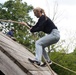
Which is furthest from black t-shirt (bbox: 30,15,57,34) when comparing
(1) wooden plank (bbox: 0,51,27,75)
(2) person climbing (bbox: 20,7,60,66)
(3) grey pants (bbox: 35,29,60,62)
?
(1) wooden plank (bbox: 0,51,27,75)

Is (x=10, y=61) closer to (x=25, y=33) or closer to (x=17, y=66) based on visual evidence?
(x=17, y=66)

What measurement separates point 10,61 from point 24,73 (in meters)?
0.40

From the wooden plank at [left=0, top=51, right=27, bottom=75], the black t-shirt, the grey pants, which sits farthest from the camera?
the grey pants

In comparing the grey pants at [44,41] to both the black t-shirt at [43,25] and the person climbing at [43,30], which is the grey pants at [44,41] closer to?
the person climbing at [43,30]

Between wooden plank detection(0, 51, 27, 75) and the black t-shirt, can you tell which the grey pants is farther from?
wooden plank detection(0, 51, 27, 75)

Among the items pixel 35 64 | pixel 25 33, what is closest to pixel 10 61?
pixel 35 64

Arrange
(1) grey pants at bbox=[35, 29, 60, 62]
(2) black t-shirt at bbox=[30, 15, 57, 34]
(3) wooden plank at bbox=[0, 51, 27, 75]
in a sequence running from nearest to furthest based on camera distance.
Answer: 1. (3) wooden plank at bbox=[0, 51, 27, 75]
2. (2) black t-shirt at bbox=[30, 15, 57, 34]
3. (1) grey pants at bbox=[35, 29, 60, 62]

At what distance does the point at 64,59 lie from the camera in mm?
33688

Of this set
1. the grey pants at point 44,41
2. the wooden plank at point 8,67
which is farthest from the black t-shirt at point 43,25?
the wooden plank at point 8,67

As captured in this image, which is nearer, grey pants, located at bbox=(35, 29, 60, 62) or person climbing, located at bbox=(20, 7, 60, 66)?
person climbing, located at bbox=(20, 7, 60, 66)

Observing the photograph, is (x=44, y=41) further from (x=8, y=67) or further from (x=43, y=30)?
(x=8, y=67)

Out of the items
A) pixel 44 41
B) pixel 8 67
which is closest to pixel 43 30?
pixel 44 41

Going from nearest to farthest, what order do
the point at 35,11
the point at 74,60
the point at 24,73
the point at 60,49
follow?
the point at 24,73
the point at 35,11
the point at 60,49
the point at 74,60

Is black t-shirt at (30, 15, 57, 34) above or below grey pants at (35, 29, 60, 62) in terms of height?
above
